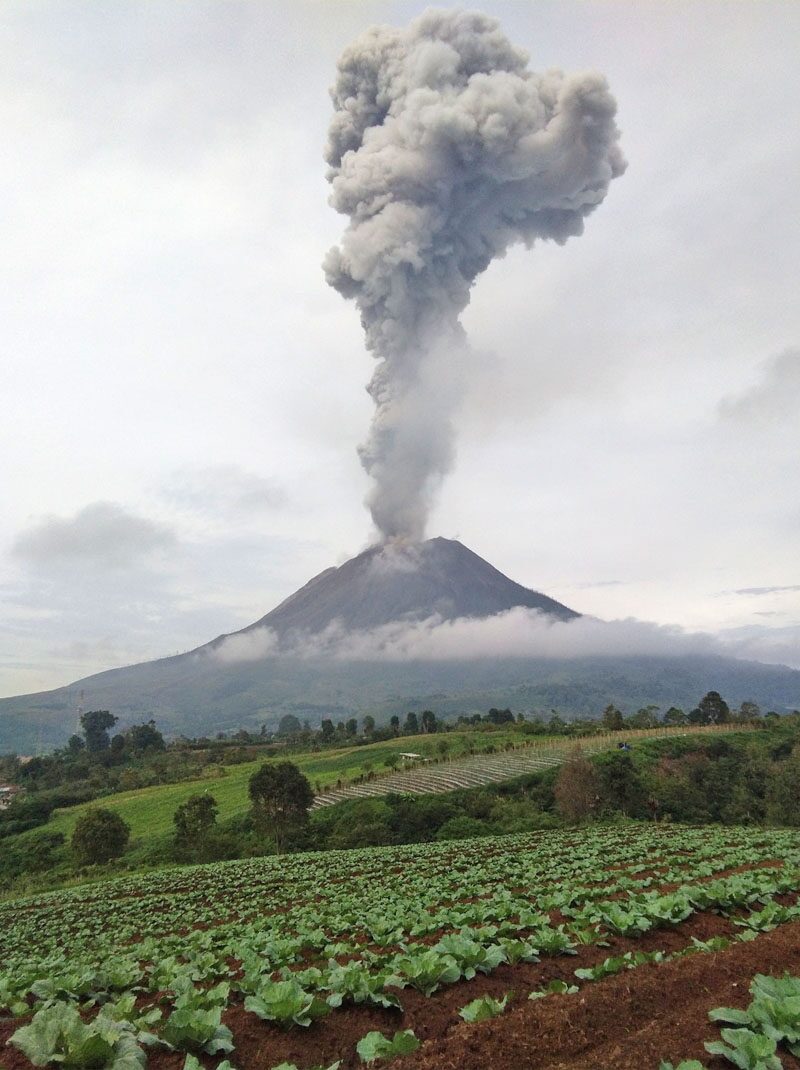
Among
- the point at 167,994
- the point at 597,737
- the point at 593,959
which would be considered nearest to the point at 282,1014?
the point at 167,994

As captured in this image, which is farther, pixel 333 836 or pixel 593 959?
pixel 333 836

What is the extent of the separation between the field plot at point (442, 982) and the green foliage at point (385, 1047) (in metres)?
0.01

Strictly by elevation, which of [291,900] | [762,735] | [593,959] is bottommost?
[762,735]

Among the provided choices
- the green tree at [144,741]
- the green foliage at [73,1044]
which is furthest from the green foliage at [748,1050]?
the green tree at [144,741]

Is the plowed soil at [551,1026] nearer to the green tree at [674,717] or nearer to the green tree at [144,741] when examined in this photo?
the green tree at [674,717]

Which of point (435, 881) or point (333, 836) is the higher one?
point (435, 881)

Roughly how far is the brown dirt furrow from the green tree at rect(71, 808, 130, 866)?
174ft

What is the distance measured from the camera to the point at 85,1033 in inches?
175

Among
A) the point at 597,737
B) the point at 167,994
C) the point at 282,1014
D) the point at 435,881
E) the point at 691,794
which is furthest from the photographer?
the point at 597,737

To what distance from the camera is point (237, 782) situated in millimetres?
78062

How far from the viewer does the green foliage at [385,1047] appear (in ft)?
15.3

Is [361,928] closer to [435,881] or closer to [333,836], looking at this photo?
[435,881]

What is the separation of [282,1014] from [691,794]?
5916cm

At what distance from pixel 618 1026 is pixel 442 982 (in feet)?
7.21
